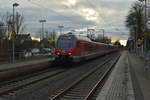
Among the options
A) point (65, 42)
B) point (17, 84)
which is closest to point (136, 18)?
point (65, 42)

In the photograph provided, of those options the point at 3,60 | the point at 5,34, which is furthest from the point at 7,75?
the point at 5,34

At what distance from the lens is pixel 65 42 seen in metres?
27.2

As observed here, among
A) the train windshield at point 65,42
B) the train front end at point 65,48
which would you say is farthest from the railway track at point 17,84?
the train windshield at point 65,42

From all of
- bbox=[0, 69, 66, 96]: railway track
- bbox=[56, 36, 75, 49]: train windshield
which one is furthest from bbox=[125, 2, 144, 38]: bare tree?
bbox=[0, 69, 66, 96]: railway track

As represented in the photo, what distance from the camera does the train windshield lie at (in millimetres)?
26969

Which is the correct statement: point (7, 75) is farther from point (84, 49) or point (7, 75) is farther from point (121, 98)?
point (84, 49)

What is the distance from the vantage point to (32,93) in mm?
12453

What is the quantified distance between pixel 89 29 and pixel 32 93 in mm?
58409

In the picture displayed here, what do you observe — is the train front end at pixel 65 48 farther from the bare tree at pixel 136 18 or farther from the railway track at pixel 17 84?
the bare tree at pixel 136 18

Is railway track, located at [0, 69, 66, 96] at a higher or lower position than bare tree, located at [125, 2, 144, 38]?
lower

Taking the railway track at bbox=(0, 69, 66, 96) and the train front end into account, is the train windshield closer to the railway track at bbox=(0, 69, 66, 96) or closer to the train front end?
the train front end

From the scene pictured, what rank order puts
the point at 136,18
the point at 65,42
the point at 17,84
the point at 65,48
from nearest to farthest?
the point at 17,84 < the point at 65,48 < the point at 65,42 < the point at 136,18

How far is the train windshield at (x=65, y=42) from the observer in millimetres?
26969

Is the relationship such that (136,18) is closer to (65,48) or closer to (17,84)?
(65,48)
